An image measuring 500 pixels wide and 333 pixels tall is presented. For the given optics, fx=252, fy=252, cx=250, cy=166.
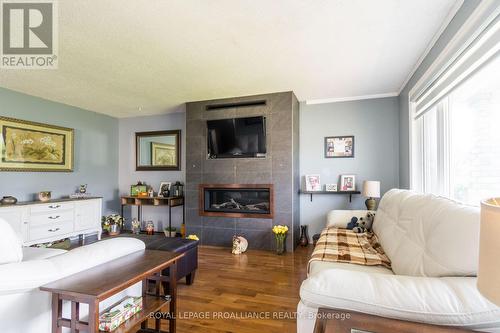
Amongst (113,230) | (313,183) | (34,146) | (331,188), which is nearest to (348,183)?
(331,188)

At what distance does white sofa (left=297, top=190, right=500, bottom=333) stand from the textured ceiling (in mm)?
1569

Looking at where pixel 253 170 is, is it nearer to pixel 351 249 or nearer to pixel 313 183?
pixel 313 183

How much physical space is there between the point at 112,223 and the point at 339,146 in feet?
14.7

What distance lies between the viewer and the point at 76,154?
4648mm

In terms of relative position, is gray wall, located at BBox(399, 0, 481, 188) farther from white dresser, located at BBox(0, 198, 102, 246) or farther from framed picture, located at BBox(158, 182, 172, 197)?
white dresser, located at BBox(0, 198, 102, 246)

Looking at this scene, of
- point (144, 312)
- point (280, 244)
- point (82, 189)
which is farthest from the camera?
point (82, 189)

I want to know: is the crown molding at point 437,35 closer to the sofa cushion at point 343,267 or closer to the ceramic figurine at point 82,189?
the sofa cushion at point 343,267

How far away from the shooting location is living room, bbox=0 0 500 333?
109cm

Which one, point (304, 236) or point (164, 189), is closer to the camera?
point (304, 236)

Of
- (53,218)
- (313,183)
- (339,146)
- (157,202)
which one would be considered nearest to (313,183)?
(313,183)

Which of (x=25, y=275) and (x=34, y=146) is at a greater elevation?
(x=34, y=146)

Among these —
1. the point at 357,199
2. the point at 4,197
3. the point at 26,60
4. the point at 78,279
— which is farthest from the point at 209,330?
the point at 4,197

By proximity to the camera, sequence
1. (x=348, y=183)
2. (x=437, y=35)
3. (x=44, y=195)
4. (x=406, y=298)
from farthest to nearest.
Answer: (x=348, y=183) → (x=44, y=195) → (x=437, y=35) → (x=406, y=298)

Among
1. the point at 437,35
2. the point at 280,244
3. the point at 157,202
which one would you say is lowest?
the point at 280,244
